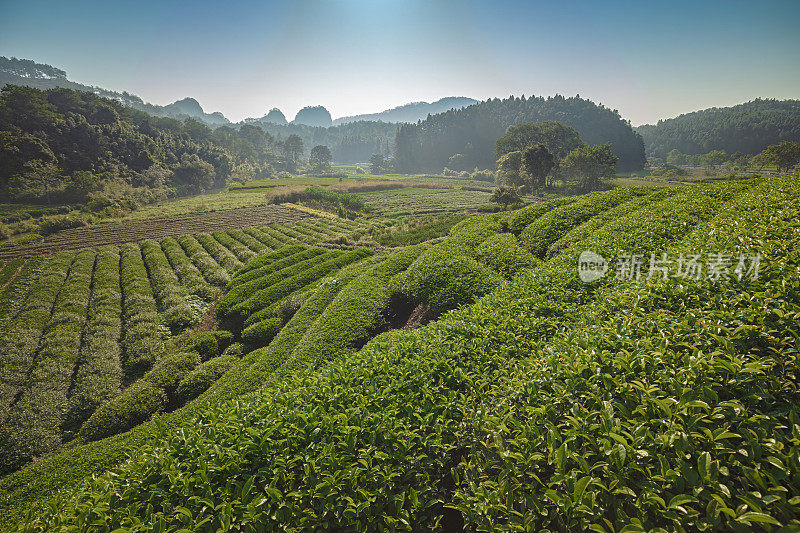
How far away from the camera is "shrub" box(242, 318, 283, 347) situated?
44.2 ft

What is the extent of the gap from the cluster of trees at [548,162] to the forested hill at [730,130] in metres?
80.0

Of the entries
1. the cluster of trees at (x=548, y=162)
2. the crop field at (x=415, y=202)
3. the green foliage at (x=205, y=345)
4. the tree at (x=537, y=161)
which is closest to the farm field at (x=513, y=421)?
the green foliage at (x=205, y=345)

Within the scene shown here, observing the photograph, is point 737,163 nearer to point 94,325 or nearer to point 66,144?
point 94,325

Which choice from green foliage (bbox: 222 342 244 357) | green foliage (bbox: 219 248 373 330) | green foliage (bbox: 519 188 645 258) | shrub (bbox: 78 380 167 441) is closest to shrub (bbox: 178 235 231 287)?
green foliage (bbox: 219 248 373 330)

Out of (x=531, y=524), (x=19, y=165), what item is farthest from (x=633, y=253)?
(x=19, y=165)

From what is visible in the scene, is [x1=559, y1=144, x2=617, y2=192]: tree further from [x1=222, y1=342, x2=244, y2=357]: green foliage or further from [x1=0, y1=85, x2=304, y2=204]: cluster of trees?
[x1=0, y1=85, x2=304, y2=204]: cluster of trees

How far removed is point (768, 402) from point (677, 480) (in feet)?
4.08

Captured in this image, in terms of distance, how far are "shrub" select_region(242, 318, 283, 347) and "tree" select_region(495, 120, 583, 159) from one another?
251ft

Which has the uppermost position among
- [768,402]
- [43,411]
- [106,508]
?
[768,402]

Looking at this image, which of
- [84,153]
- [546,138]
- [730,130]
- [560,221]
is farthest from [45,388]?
[730,130]

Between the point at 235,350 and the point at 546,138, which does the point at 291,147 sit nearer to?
the point at 546,138

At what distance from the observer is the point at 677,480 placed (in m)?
2.18

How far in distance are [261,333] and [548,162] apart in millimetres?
55831

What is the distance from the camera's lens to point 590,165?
56.3 meters
